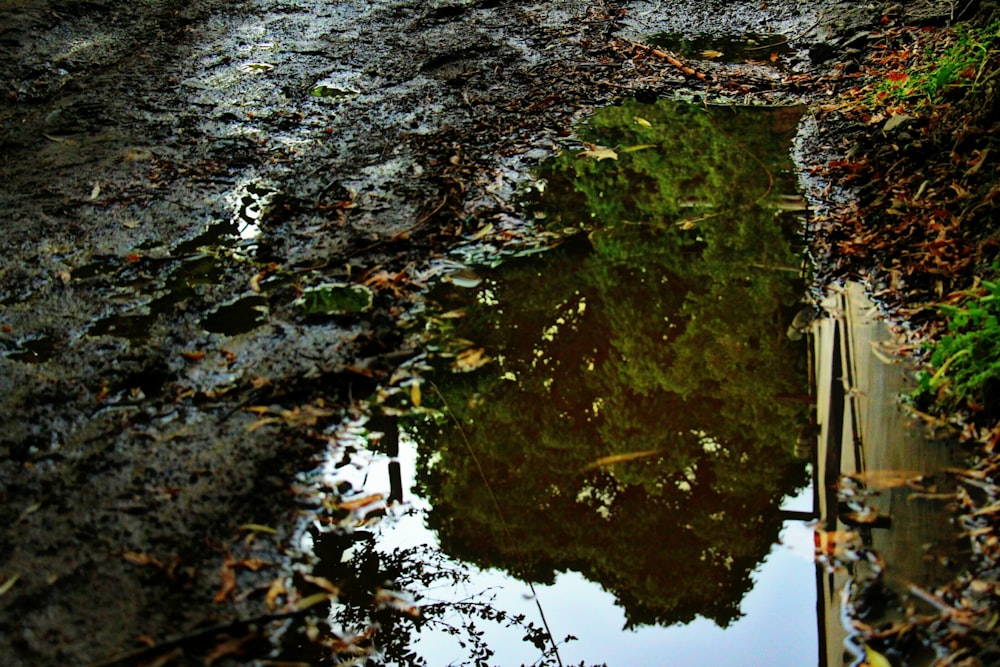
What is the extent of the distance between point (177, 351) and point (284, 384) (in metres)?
0.50

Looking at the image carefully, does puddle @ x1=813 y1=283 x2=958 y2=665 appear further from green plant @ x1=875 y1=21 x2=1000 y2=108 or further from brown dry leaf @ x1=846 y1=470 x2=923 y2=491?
green plant @ x1=875 y1=21 x2=1000 y2=108

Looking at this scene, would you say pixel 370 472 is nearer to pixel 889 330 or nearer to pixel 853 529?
pixel 853 529

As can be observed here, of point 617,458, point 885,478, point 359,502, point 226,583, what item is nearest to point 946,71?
point 885,478

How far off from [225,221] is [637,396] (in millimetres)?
2208

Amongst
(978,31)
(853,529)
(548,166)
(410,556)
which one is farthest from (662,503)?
(978,31)

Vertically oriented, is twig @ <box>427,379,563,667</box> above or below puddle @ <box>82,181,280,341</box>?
below

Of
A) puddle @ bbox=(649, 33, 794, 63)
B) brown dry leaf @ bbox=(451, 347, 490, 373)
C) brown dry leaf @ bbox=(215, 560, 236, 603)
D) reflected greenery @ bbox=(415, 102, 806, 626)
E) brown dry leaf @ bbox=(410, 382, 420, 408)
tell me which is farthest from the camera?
puddle @ bbox=(649, 33, 794, 63)

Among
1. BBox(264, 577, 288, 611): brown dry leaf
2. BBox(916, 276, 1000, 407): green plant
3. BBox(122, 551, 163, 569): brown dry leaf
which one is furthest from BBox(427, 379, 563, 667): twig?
BBox(916, 276, 1000, 407): green plant

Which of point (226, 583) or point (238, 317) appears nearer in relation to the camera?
point (226, 583)

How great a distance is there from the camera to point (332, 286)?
3.52 m

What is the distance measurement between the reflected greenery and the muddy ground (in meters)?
0.38

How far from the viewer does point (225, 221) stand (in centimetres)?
404

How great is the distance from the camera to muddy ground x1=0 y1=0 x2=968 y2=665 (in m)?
2.44

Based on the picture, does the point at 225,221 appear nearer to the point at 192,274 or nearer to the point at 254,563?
the point at 192,274
